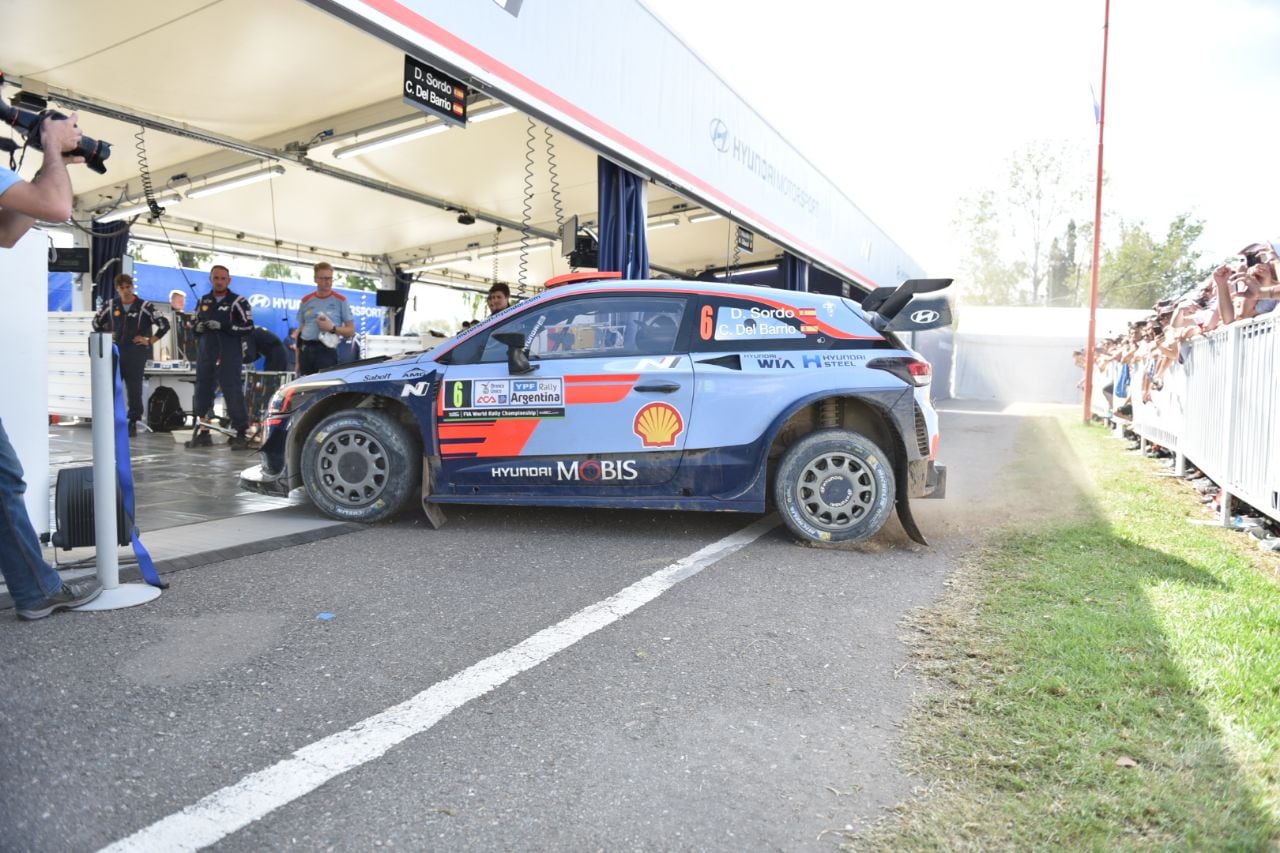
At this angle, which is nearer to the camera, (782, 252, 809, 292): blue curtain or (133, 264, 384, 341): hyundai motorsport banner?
(133, 264, 384, 341): hyundai motorsport banner

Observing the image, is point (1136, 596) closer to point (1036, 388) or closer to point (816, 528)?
point (816, 528)

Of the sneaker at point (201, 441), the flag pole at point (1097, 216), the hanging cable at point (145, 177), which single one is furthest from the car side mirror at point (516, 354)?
the flag pole at point (1097, 216)

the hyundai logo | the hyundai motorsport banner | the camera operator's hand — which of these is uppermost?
the hyundai logo

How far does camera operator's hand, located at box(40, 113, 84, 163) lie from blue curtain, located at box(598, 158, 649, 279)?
561 cm

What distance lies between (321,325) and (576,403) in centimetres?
486

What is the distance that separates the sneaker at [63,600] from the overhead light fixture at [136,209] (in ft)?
32.1

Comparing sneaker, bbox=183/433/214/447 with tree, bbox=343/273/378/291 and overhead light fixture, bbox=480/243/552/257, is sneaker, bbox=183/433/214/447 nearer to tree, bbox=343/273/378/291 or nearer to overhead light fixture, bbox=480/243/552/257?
overhead light fixture, bbox=480/243/552/257

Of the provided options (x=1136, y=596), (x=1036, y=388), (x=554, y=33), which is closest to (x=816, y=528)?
(x=1136, y=596)

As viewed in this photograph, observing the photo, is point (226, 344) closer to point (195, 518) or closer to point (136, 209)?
point (136, 209)

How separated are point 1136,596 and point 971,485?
13.2ft

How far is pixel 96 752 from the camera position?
7.12 ft

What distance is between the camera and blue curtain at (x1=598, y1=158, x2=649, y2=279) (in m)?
8.30

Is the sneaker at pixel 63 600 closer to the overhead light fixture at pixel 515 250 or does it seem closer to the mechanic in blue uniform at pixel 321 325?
the mechanic in blue uniform at pixel 321 325

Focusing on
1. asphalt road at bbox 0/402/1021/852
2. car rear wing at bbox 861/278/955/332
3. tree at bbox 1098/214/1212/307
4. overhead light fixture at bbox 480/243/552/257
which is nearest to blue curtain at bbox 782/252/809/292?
overhead light fixture at bbox 480/243/552/257
